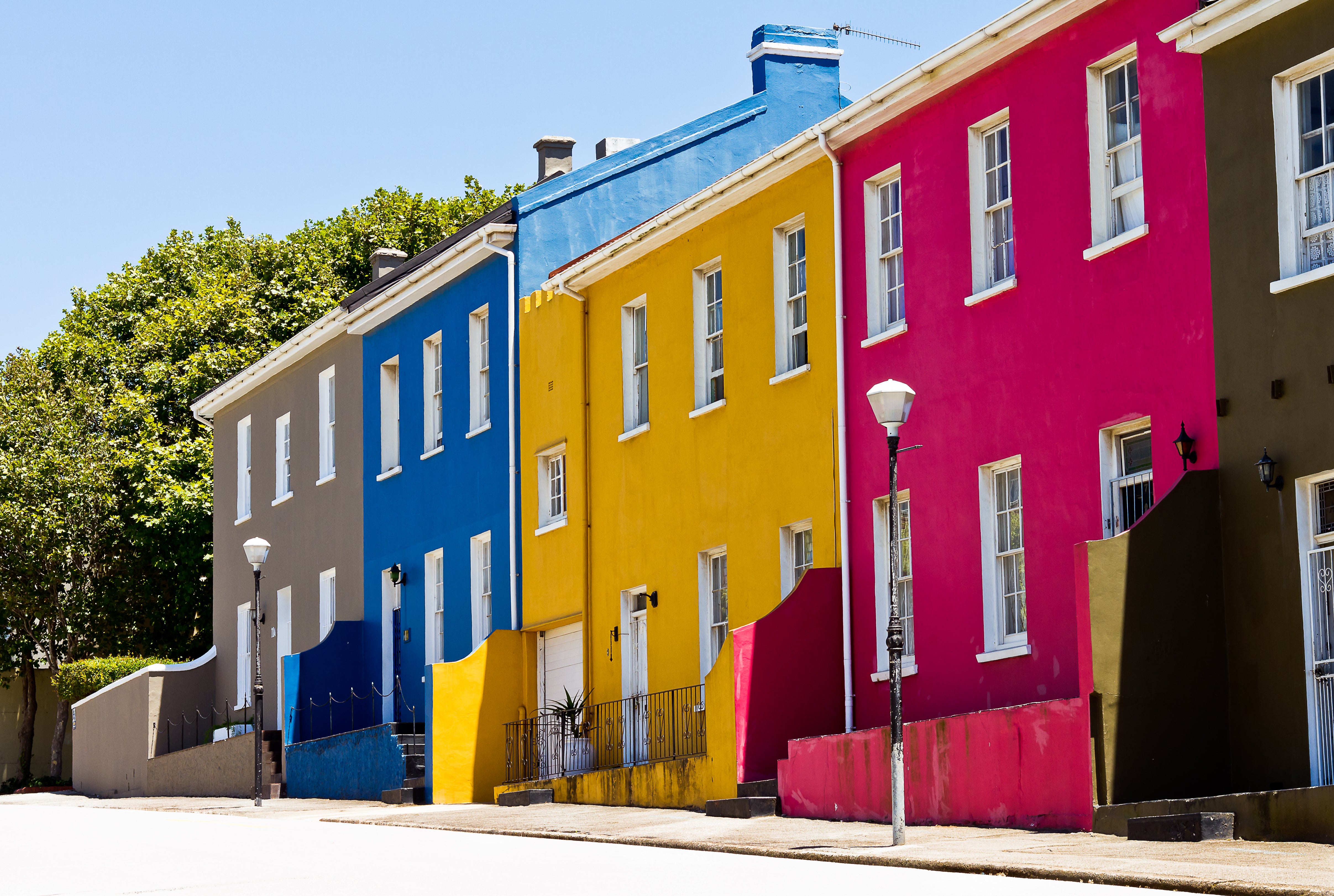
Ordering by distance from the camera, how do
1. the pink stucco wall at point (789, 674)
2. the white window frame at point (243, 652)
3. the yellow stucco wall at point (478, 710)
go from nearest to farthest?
the pink stucco wall at point (789, 674), the yellow stucco wall at point (478, 710), the white window frame at point (243, 652)

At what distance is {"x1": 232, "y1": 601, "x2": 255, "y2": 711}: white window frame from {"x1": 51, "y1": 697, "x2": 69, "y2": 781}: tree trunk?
8.97 metres

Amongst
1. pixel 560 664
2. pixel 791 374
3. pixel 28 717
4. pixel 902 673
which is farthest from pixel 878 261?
pixel 28 717

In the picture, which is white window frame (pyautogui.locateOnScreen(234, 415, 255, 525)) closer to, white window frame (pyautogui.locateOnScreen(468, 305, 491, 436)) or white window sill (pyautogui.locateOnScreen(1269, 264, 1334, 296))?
white window frame (pyautogui.locateOnScreen(468, 305, 491, 436))

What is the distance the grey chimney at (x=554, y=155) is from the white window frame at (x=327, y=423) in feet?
18.0

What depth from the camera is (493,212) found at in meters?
25.3

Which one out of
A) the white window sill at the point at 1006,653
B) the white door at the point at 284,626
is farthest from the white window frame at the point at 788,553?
the white door at the point at 284,626

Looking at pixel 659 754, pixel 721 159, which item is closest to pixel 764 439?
pixel 659 754

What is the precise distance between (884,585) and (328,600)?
15943 mm

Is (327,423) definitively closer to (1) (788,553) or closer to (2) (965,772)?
(1) (788,553)

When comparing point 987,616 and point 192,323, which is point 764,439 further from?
point 192,323

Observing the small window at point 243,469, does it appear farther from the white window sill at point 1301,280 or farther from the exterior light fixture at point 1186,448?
the white window sill at point 1301,280

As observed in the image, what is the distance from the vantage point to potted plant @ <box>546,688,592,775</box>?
22.9 metres

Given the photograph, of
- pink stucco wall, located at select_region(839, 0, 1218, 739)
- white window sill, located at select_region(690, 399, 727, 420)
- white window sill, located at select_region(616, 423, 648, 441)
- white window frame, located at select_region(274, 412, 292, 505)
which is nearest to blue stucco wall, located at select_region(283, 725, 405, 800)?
white window sill, located at select_region(616, 423, 648, 441)

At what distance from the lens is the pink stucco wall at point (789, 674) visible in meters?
17.8
